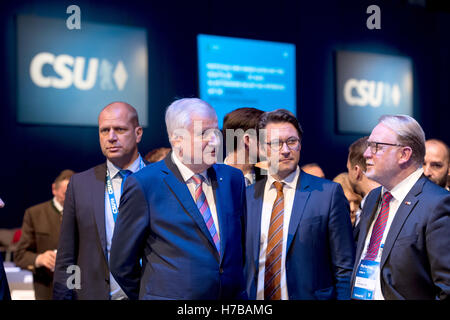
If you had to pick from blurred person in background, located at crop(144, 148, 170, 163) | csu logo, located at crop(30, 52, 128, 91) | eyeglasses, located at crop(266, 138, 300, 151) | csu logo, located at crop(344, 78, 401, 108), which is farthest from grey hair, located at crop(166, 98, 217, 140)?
csu logo, located at crop(344, 78, 401, 108)

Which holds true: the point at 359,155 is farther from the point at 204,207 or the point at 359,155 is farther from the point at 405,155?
the point at 204,207

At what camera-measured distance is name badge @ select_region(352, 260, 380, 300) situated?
2.36 m

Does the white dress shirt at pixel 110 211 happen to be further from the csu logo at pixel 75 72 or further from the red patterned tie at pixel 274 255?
the csu logo at pixel 75 72

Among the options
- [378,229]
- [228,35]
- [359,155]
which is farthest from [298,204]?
[228,35]

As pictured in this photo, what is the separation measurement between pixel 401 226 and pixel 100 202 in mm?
1556

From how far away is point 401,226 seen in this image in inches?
90.4

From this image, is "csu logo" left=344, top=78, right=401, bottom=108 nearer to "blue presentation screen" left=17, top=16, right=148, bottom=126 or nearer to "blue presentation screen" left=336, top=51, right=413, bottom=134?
"blue presentation screen" left=336, top=51, right=413, bottom=134

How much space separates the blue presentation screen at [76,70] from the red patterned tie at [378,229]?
4.83 m

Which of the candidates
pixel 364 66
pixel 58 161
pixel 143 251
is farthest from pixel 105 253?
pixel 364 66

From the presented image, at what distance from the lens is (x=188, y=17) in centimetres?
743

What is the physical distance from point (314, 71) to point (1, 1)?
4.42 metres

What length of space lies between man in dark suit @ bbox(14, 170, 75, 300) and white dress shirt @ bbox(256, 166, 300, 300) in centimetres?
234

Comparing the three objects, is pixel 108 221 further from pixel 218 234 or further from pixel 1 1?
pixel 1 1

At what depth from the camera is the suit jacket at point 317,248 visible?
104 inches
